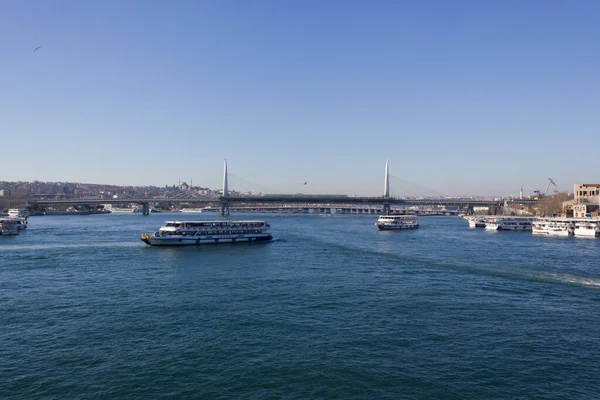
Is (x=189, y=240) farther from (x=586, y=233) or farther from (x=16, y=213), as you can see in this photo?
(x=16, y=213)

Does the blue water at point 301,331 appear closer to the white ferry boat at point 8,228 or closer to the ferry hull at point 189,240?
the ferry hull at point 189,240

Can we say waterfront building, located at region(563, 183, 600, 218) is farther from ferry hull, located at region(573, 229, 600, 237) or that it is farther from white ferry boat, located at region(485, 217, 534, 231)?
ferry hull, located at region(573, 229, 600, 237)

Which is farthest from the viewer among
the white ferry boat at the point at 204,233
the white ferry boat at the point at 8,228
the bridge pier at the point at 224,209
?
the bridge pier at the point at 224,209

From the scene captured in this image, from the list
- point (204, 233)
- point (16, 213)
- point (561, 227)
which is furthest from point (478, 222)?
point (16, 213)

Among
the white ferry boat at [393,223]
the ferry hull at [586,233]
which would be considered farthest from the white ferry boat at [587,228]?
the white ferry boat at [393,223]

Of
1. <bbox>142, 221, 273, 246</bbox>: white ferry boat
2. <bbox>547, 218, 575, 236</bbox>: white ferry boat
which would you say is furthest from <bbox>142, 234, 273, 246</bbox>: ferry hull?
<bbox>547, 218, 575, 236</bbox>: white ferry boat

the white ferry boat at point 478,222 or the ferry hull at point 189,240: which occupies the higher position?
the white ferry boat at point 478,222
